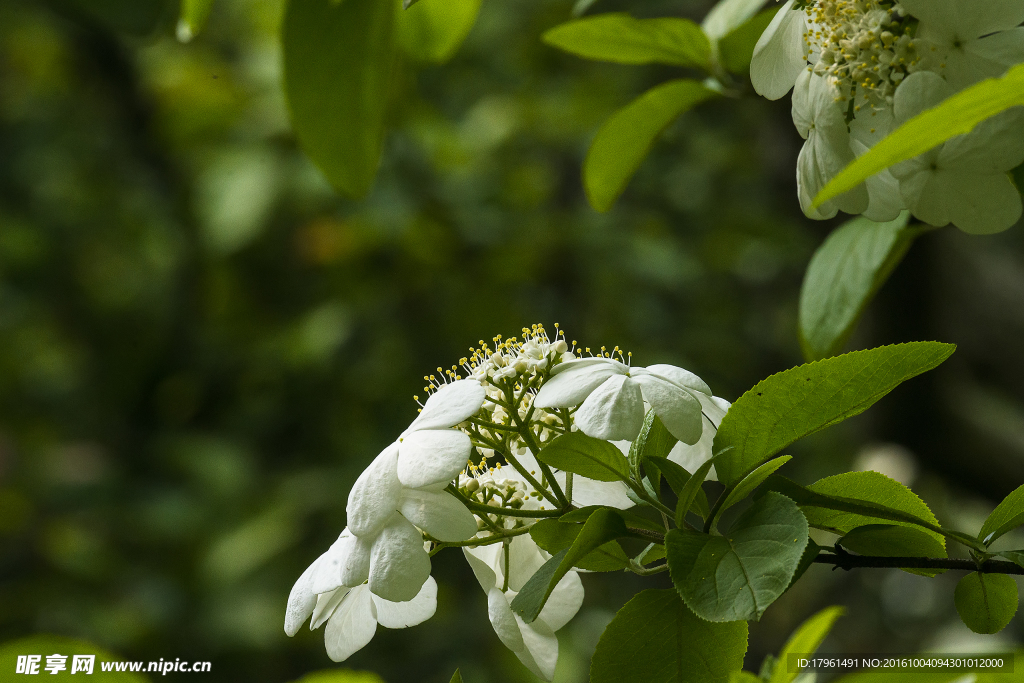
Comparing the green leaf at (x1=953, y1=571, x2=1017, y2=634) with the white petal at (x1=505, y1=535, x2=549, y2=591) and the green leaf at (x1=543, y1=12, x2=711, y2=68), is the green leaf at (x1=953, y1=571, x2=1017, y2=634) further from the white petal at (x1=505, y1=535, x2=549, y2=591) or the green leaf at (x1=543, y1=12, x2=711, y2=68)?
the green leaf at (x1=543, y1=12, x2=711, y2=68)

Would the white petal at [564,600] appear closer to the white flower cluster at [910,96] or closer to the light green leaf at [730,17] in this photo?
the white flower cluster at [910,96]

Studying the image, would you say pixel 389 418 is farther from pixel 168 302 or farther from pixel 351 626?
pixel 351 626

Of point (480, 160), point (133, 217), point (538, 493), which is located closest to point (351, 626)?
point (538, 493)

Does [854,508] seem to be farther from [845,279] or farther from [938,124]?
[845,279]

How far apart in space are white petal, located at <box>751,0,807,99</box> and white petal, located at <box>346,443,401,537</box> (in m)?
0.21

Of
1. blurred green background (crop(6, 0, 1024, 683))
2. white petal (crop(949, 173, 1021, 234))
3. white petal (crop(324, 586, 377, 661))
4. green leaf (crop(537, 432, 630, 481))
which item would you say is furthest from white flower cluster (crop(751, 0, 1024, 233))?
blurred green background (crop(6, 0, 1024, 683))

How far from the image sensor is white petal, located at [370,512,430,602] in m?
0.27

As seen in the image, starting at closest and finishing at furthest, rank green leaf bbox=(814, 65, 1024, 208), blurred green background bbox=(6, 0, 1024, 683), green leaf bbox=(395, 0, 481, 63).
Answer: green leaf bbox=(814, 65, 1024, 208) → green leaf bbox=(395, 0, 481, 63) → blurred green background bbox=(6, 0, 1024, 683)

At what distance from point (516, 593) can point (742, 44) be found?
12.6 inches

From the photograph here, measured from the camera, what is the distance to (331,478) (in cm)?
148

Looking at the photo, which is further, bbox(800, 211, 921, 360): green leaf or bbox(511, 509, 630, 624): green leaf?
bbox(800, 211, 921, 360): green leaf

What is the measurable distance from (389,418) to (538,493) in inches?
48.0

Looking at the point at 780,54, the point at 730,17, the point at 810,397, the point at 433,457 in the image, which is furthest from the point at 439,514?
the point at 730,17

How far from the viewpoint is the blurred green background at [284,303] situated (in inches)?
55.2
